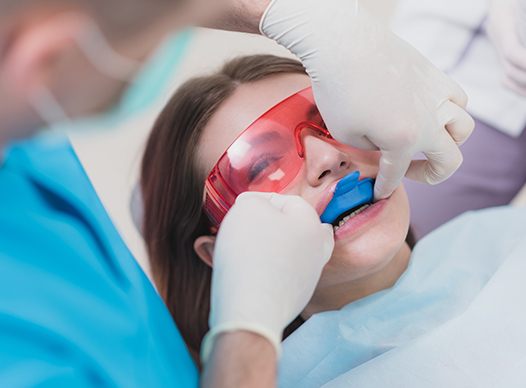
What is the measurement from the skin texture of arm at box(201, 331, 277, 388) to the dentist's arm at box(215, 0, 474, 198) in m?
0.38

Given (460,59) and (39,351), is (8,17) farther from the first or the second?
(460,59)

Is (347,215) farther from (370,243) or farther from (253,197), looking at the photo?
(253,197)

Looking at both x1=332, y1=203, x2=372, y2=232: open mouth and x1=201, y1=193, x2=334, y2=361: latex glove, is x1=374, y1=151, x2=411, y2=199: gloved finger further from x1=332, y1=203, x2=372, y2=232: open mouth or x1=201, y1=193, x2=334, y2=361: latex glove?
x1=201, y1=193, x2=334, y2=361: latex glove

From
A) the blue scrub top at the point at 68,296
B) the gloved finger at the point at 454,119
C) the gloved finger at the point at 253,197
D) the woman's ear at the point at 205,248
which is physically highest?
the gloved finger at the point at 454,119

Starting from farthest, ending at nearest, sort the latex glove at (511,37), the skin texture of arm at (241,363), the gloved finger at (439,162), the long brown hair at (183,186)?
the latex glove at (511,37) < the long brown hair at (183,186) < the gloved finger at (439,162) < the skin texture of arm at (241,363)

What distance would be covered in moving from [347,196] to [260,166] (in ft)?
0.50

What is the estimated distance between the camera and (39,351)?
754 mm

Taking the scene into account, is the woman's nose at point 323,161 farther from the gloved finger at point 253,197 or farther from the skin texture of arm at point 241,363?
the skin texture of arm at point 241,363

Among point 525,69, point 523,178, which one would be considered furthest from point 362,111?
point 523,178

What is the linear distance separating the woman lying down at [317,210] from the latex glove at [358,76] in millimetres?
102

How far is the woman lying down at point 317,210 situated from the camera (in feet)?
3.66

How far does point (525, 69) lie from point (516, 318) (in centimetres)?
67

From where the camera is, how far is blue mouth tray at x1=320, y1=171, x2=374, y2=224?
1.11 meters

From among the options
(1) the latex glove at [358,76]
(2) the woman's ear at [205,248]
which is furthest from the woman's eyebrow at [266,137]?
(2) the woman's ear at [205,248]
